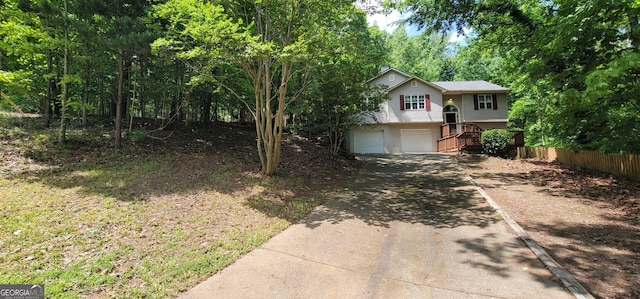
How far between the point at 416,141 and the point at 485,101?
19.4 ft

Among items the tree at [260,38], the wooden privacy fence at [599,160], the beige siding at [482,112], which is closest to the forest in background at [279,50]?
the tree at [260,38]

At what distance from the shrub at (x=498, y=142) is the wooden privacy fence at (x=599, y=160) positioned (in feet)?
5.16

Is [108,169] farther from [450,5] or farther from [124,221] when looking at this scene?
[450,5]

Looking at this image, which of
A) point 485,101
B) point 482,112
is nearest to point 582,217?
point 482,112

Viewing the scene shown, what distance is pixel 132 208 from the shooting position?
5.54m

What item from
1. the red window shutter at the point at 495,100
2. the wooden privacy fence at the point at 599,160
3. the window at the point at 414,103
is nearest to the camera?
the wooden privacy fence at the point at 599,160

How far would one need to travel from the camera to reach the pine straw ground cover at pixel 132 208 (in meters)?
3.69

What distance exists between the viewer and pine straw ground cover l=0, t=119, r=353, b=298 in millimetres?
3686

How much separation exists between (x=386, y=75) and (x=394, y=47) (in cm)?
1820

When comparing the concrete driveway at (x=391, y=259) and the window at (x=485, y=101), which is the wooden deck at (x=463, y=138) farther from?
the concrete driveway at (x=391, y=259)

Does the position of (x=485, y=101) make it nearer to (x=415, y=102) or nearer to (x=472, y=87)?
(x=472, y=87)

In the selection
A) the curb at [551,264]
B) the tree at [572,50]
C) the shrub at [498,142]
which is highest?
the tree at [572,50]

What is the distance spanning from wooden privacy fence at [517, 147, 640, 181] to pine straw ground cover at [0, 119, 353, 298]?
833cm

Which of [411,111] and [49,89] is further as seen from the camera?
[411,111]
